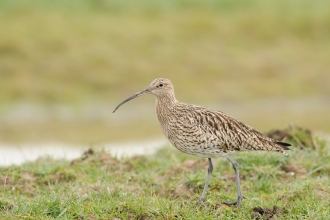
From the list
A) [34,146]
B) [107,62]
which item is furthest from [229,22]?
[34,146]

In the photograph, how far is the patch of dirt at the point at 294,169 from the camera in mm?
9016

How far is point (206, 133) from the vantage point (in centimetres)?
795

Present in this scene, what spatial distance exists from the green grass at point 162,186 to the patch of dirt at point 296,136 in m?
Answer: 0.10

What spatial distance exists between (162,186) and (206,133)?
1048 millimetres

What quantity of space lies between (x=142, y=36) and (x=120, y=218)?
51.4 ft

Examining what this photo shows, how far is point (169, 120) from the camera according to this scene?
8117 millimetres

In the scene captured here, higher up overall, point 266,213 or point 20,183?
point 20,183

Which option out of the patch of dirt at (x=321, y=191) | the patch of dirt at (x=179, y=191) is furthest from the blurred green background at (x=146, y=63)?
the patch of dirt at (x=321, y=191)

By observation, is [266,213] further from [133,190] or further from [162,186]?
[162,186]

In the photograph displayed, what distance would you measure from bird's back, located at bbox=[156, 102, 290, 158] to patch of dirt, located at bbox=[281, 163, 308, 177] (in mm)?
727

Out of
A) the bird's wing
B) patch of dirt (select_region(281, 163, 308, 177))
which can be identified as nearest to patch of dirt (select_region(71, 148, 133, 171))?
the bird's wing

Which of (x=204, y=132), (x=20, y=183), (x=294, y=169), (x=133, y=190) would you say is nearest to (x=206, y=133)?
(x=204, y=132)

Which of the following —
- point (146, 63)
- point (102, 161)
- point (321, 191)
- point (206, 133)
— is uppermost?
point (146, 63)

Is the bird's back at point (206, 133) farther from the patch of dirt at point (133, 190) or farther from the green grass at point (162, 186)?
the patch of dirt at point (133, 190)
